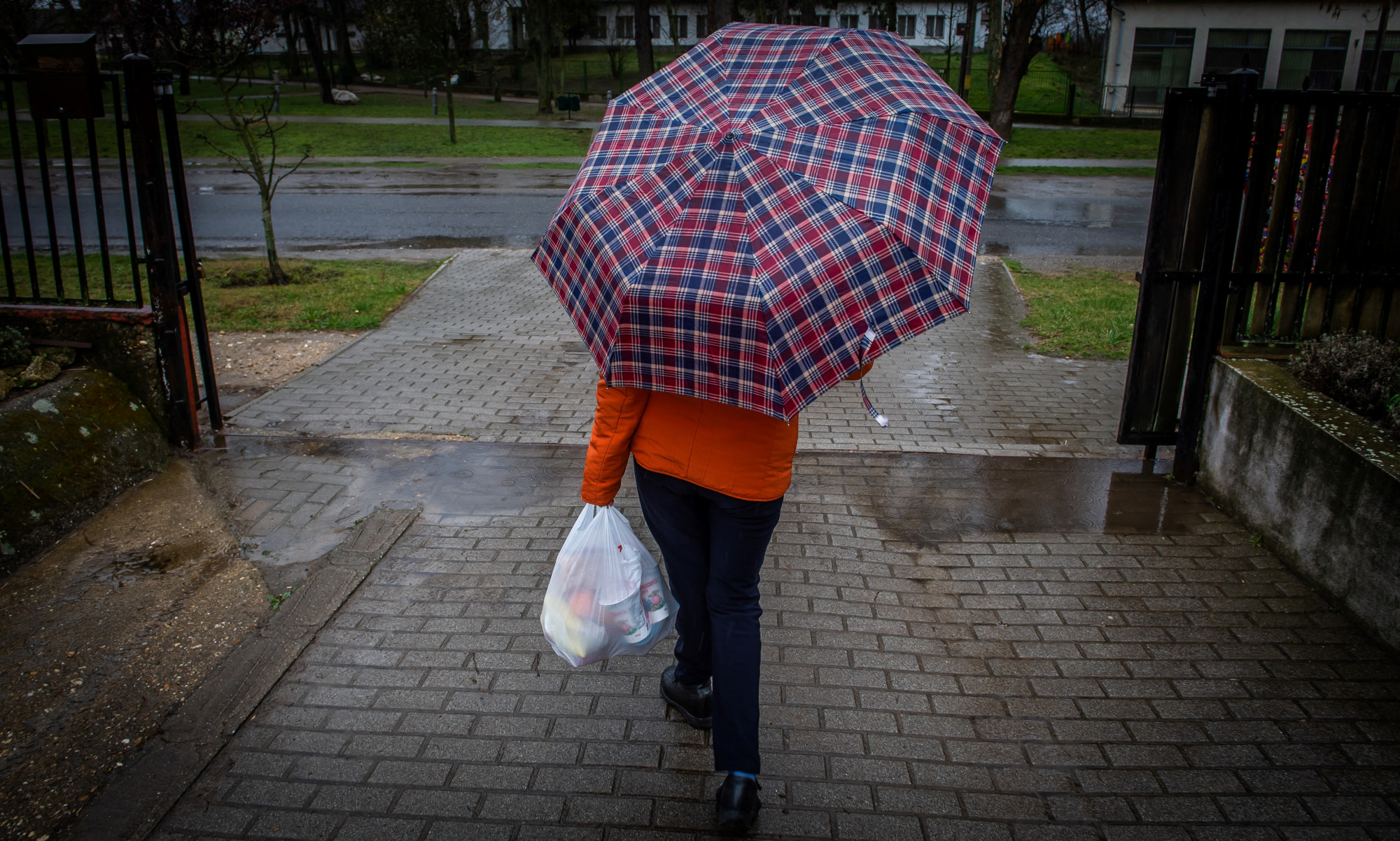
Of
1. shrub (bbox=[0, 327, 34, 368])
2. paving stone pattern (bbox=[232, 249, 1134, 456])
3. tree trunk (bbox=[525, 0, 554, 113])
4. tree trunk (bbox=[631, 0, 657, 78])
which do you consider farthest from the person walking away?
tree trunk (bbox=[631, 0, 657, 78])

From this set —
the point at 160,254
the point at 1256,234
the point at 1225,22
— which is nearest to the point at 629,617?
the point at 160,254

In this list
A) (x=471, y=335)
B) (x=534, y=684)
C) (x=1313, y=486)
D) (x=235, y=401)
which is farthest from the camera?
(x=471, y=335)

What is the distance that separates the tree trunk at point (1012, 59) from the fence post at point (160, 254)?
62.1ft

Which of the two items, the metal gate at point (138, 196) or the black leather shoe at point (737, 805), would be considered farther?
the metal gate at point (138, 196)

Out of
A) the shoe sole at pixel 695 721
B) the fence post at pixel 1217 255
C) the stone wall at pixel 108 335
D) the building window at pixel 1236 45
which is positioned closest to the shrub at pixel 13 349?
the stone wall at pixel 108 335

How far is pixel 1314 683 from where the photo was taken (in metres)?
3.43

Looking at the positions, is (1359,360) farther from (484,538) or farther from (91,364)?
(91,364)

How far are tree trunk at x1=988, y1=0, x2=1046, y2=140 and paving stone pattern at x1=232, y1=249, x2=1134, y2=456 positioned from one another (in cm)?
1522

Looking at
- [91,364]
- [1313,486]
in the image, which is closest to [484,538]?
[91,364]

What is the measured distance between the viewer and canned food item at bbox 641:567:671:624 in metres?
3.03

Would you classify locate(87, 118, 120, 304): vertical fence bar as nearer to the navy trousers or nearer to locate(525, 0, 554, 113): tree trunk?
the navy trousers

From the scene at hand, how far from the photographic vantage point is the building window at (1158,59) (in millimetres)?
32969

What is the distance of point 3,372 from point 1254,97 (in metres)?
6.83

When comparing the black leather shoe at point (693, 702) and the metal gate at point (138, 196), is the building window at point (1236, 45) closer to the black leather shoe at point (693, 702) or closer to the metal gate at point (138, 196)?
the metal gate at point (138, 196)
